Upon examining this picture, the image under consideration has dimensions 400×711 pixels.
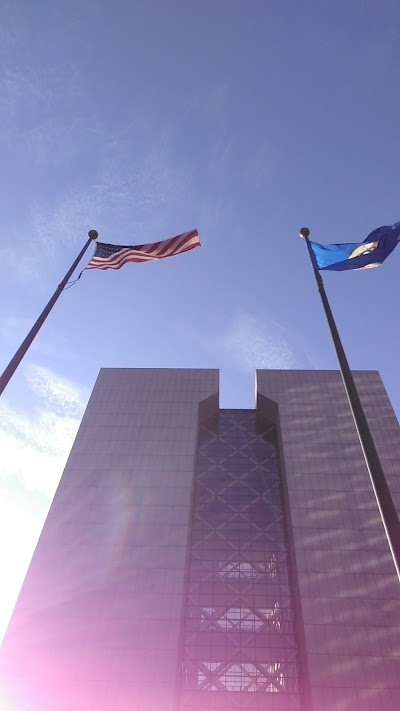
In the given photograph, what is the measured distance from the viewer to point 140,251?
22.5 m

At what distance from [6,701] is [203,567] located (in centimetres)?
1705

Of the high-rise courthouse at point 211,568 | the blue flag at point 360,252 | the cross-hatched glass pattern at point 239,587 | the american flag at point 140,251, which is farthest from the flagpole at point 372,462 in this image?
the cross-hatched glass pattern at point 239,587

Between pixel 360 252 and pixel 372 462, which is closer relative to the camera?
pixel 372 462

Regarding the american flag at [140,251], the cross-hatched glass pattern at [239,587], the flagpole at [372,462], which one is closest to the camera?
the flagpole at [372,462]

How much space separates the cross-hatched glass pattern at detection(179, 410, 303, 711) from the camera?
34.3 metres

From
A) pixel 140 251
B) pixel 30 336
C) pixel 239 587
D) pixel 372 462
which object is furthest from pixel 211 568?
pixel 372 462

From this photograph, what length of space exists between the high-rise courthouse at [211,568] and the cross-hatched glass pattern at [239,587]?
0.11 meters

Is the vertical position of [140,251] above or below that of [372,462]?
above

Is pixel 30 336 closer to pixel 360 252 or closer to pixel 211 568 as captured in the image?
pixel 360 252

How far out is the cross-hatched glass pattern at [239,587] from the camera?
34.3m

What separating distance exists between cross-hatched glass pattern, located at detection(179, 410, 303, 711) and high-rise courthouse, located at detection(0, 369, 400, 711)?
0.35 ft

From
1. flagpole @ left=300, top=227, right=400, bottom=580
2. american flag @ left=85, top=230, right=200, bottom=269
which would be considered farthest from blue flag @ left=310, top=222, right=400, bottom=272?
american flag @ left=85, top=230, right=200, bottom=269

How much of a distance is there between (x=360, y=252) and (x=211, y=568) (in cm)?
3264

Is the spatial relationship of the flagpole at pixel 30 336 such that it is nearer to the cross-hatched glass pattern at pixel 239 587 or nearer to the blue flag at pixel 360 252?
the blue flag at pixel 360 252
